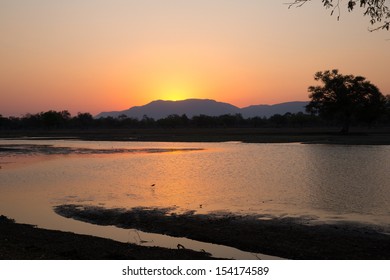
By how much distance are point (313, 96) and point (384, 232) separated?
3239 inches

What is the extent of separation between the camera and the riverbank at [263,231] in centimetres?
1208

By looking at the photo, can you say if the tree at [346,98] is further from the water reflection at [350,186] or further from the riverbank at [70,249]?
the riverbank at [70,249]

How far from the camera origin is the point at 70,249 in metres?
12.0

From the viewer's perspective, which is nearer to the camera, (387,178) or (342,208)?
(342,208)

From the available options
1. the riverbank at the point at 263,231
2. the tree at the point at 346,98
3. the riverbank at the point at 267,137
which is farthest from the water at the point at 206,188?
the tree at the point at 346,98

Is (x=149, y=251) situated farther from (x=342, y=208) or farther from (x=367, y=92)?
(x=367, y=92)

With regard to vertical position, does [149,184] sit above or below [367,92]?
below

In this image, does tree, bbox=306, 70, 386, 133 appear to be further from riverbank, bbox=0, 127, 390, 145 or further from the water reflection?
the water reflection

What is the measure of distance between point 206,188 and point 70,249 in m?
13.1

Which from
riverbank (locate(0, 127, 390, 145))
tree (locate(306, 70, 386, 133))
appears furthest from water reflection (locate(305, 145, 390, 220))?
tree (locate(306, 70, 386, 133))

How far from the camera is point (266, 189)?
2339 cm

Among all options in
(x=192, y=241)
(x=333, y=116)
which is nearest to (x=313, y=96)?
(x=333, y=116)

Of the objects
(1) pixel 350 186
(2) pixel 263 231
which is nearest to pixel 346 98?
(1) pixel 350 186

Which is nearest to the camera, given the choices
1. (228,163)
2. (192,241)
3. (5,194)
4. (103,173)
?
(192,241)
